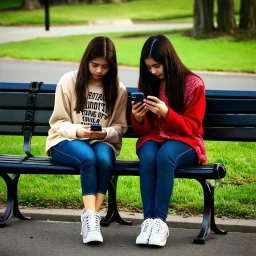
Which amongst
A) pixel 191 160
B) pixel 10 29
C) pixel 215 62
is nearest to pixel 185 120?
pixel 191 160

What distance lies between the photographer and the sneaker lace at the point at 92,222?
5961 millimetres

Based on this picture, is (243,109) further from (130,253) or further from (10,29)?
(10,29)

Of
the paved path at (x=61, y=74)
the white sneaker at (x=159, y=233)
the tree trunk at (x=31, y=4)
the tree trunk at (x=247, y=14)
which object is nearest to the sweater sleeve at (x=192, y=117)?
the white sneaker at (x=159, y=233)

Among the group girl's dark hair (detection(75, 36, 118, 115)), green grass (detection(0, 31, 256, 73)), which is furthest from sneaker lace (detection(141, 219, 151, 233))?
green grass (detection(0, 31, 256, 73))

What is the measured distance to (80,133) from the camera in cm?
627

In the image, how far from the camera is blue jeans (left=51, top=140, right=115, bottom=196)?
6.07 m

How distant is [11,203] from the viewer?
6.62 metres

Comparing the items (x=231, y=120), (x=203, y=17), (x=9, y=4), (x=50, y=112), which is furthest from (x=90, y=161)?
(x=9, y=4)

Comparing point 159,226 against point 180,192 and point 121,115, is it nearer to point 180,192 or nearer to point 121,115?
point 121,115

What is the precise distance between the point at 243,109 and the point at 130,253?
56.9 inches

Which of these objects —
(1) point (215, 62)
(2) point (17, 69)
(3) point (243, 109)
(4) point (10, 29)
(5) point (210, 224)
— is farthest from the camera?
(4) point (10, 29)

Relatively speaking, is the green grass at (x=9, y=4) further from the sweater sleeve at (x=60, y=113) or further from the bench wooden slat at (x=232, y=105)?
the sweater sleeve at (x=60, y=113)

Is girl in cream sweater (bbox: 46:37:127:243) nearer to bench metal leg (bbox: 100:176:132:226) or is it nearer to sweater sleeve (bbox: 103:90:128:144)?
sweater sleeve (bbox: 103:90:128:144)

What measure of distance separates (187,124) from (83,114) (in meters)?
0.72
